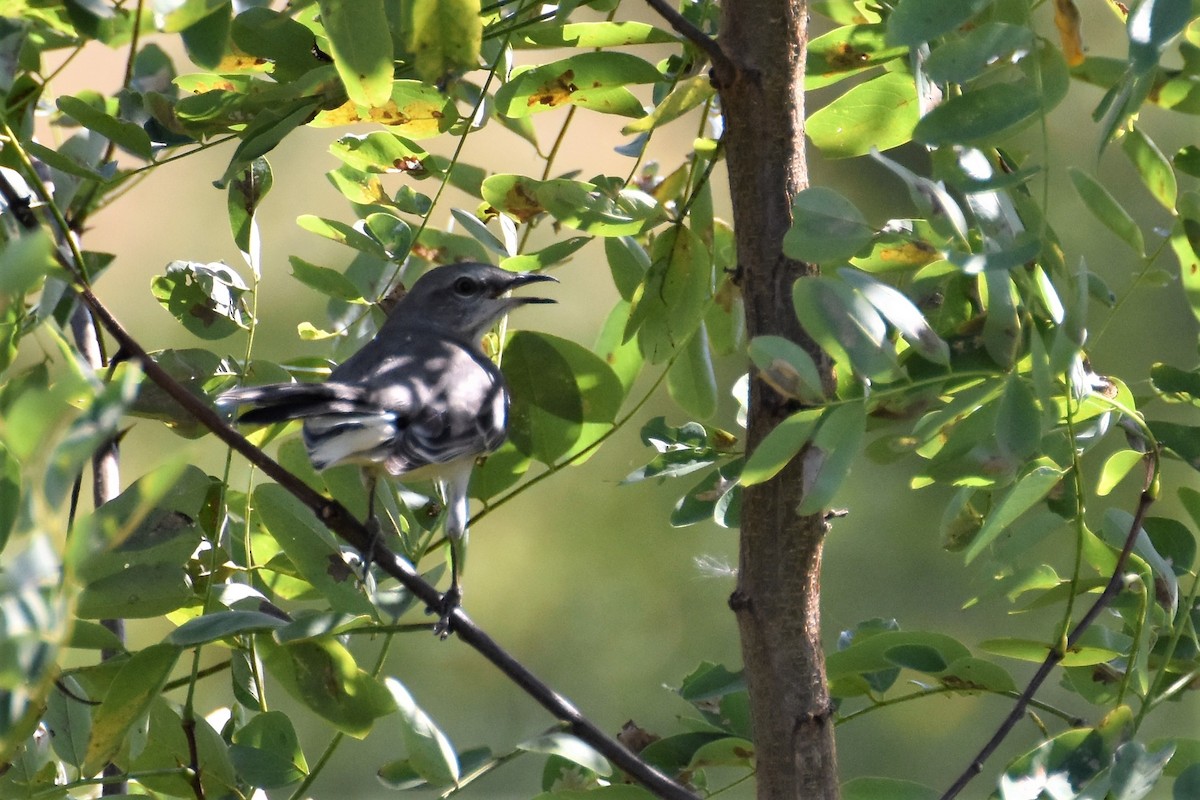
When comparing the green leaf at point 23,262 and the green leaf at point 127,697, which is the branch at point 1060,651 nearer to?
the green leaf at point 127,697

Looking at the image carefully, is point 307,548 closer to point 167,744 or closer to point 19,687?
point 167,744

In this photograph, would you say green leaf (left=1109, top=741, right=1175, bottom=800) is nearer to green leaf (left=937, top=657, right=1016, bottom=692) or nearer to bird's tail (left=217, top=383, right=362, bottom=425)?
green leaf (left=937, top=657, right=1016, bottom=692)

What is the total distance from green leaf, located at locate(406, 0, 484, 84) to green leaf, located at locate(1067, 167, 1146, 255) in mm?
730

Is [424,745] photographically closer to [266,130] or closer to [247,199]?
[266,130]

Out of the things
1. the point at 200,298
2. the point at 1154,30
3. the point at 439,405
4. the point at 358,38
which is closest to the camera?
the point at 1154,30

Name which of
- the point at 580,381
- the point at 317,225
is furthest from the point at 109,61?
the point at 580,381

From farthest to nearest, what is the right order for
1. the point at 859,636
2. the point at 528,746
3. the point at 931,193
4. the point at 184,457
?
the point at 859,636 < the point at 528,746 < the point at 931,193 < the point at 184,457

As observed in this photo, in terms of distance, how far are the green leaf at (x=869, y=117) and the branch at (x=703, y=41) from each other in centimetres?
17

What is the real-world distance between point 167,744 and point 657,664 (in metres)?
3.60

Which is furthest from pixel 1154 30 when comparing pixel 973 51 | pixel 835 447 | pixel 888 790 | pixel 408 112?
pixel 408 112

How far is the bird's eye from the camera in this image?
3805mm

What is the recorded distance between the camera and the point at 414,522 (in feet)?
7.86

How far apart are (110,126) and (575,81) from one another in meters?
0.69

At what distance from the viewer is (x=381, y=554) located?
78.0 inches
